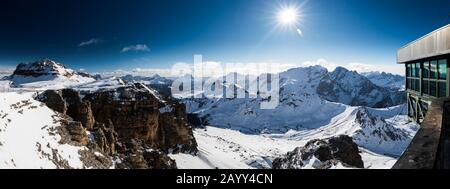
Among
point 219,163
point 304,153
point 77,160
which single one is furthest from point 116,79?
point 77,160

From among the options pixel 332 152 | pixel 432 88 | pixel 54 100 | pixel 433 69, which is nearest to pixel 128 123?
pixel 54 100

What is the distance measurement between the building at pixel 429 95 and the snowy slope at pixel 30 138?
14.2 meters

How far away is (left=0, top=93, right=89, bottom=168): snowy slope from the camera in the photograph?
1668 centimetres

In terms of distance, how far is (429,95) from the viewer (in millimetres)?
17578

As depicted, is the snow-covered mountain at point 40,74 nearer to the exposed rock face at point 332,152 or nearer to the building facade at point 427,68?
the exposed rock face at point 332,152

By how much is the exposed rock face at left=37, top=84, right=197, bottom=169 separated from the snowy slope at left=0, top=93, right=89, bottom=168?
2.66 m

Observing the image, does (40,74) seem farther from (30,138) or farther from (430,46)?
(430,46)

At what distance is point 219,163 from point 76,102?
147 ft

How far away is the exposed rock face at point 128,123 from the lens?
125 ft

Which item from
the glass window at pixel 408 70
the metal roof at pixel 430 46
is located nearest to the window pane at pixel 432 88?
the metal roof at pixel 430 46

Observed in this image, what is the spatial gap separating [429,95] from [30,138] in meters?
22.2

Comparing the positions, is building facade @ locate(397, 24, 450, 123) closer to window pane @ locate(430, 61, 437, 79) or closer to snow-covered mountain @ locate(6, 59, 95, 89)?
window pane @ locate(430, 61, 437, 79)

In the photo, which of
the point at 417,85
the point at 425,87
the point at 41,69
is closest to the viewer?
the point at 425,87
